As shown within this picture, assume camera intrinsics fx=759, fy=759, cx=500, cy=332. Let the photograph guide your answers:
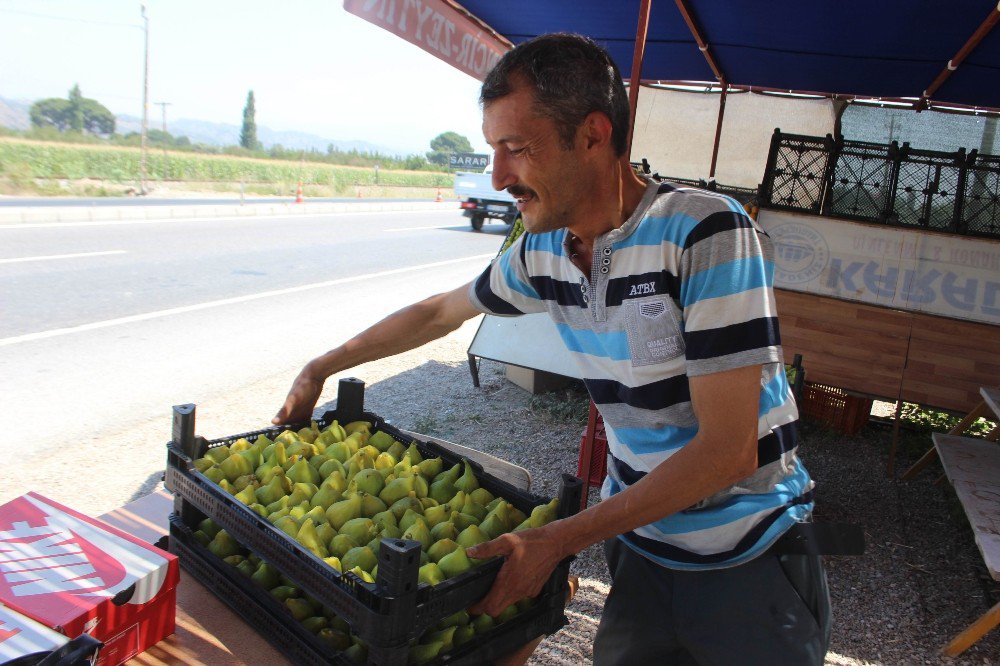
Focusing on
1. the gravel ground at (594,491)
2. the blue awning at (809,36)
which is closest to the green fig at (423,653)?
the gravel ground at (594,491)

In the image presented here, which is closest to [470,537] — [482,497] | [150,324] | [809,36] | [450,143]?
[482,497]

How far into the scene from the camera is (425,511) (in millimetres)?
1809

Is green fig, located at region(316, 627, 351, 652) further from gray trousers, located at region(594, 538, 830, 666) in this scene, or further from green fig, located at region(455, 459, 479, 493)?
gray trousers, located at region(594, 538, 830, 666)

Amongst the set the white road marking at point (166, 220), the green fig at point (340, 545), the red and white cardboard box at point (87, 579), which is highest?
the green fig at point (340, 545)

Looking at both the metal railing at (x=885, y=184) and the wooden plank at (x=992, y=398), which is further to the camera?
the metal railing at (x=885, y=184)

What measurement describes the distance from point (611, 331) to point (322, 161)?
74983 mm

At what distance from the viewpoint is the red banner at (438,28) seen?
157 inches

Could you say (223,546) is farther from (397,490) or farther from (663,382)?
(663,382)

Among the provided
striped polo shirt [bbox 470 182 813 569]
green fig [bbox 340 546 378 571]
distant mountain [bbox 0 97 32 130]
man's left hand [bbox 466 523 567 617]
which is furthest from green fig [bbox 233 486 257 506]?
distant mountain [bbox 0 97 32 130]

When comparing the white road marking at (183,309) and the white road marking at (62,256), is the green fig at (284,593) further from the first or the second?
the white road marking at (62,256)

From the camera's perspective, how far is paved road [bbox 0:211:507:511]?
490 centimetres

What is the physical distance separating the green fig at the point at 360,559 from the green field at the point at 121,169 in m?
26.9

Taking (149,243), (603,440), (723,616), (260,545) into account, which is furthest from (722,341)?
(149,243)

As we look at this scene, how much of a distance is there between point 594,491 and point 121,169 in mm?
42986
